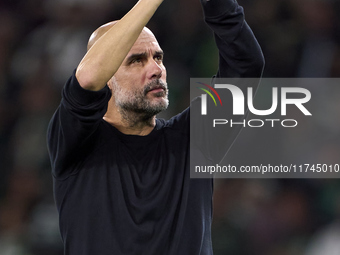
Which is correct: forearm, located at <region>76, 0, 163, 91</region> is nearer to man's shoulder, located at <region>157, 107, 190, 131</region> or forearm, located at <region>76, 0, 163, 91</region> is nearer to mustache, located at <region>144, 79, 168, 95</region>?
mustache, located at <region>144, 79, 168, 95</region>

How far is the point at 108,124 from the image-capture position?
184 cm

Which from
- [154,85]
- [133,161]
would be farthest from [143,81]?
[133,161]

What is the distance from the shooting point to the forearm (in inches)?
59.0

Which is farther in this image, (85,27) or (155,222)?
(85,27)

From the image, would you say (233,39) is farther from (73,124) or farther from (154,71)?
(73,124)

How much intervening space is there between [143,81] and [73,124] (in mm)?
306

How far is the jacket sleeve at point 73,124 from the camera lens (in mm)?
1551

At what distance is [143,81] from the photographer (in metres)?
1.80

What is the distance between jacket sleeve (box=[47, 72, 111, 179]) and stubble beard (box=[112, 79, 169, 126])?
0.62 ft

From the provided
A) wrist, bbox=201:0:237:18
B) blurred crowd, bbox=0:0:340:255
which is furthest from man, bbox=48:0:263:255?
blurred crowd, bbox=0:0:340:255

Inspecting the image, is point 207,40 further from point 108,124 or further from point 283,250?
point 108,124

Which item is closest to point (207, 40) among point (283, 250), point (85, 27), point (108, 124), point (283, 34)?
point (283, 34)

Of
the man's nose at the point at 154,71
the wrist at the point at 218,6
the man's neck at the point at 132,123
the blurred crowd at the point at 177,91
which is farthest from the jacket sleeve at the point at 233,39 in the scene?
the blurred crowd at the point at 177,91

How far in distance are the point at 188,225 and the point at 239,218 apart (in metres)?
1.59
